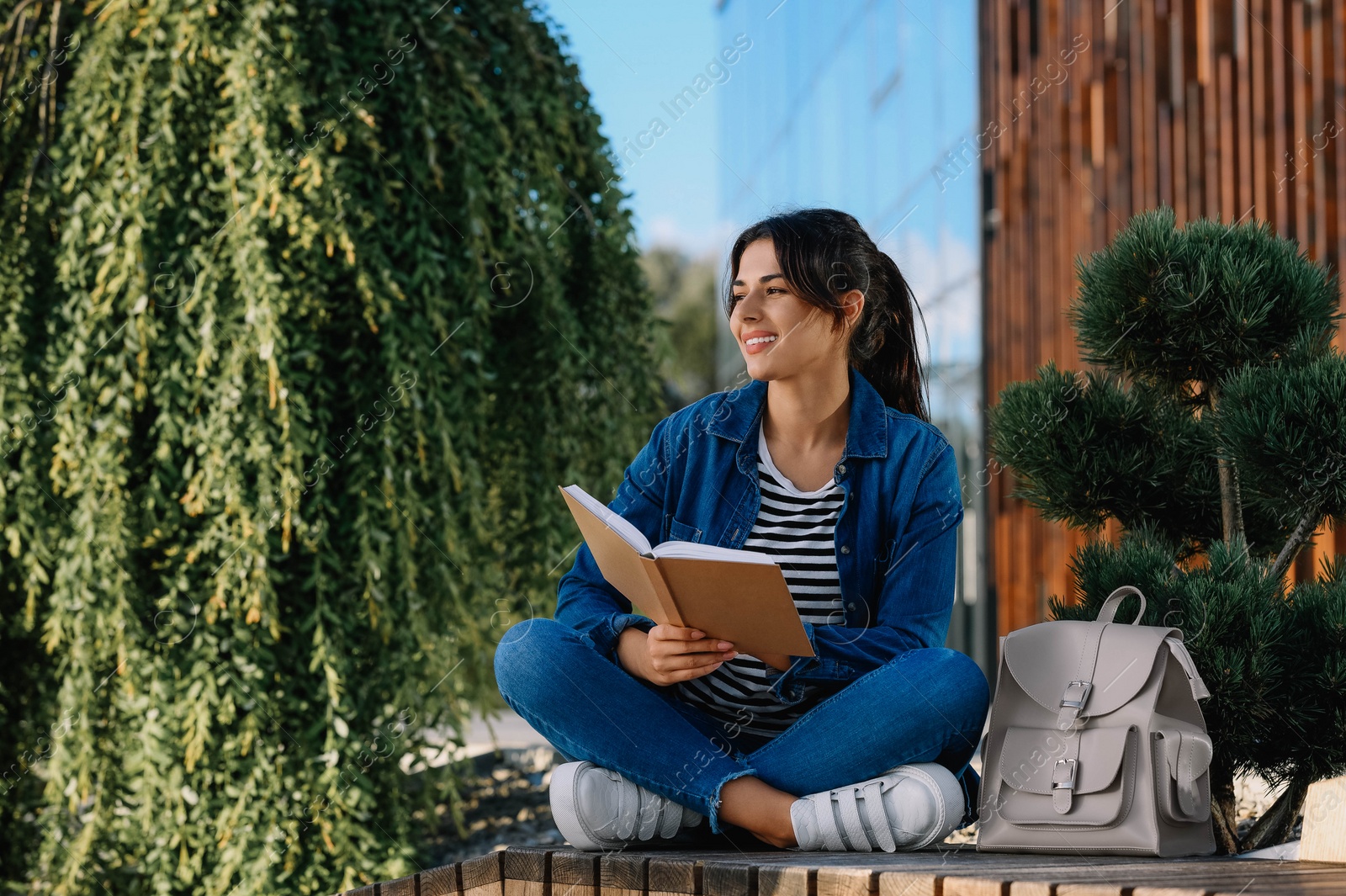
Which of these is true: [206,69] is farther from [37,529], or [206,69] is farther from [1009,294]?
[1009,294]

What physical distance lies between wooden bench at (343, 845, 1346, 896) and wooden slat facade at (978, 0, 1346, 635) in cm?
110

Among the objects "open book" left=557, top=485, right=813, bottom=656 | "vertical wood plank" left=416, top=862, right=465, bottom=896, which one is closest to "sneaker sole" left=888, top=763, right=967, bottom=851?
"open book" left=557, top=485, right=813, bottom=656

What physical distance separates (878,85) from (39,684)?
316 inches

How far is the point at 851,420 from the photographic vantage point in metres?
2.13

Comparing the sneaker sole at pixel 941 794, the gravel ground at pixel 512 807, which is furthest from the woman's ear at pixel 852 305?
the gravel ground at pixel 512 807

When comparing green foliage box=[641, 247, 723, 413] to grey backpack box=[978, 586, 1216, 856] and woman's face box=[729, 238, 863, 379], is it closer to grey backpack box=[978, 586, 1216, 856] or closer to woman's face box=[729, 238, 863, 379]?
woman's face box=[729, 238, 863, 379]

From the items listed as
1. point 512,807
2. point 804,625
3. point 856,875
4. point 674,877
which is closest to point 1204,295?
point 804,625

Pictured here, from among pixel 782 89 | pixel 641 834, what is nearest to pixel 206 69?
pixel 641 834

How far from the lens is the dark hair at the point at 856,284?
2086 mm

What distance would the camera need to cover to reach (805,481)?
7.03 feet

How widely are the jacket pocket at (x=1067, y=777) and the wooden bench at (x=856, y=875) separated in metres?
0.06

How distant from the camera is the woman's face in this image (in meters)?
2.08

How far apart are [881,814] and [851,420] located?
68 cm

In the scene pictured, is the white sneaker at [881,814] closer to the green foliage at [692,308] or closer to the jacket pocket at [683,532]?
the jacket pocket at [683,532]
